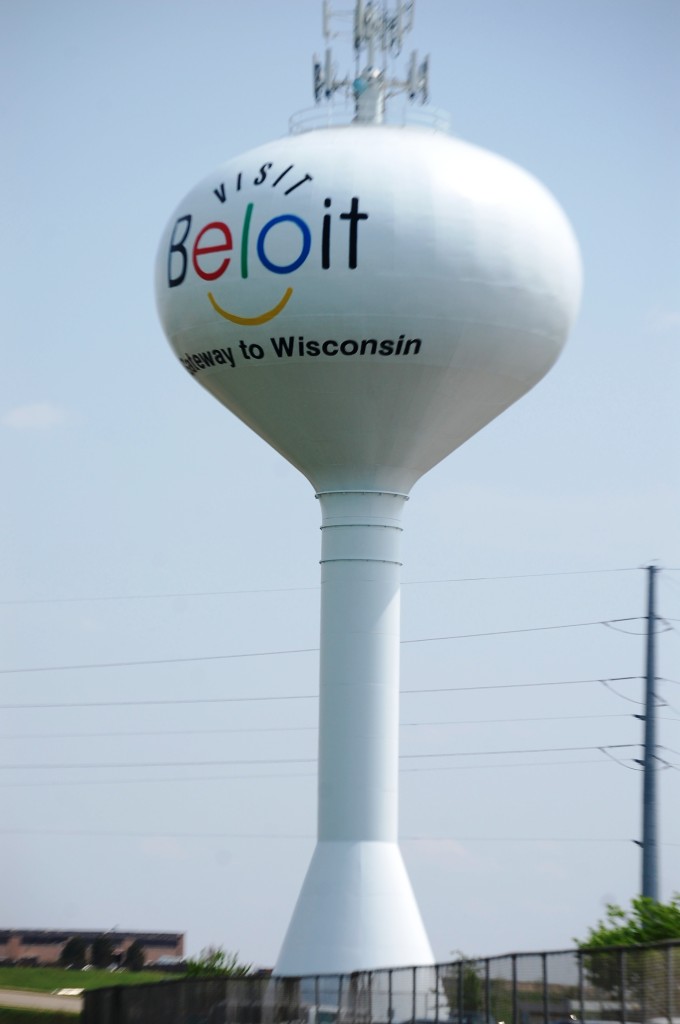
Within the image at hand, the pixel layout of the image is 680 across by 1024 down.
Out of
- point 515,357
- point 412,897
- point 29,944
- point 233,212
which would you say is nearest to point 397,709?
point 412,897

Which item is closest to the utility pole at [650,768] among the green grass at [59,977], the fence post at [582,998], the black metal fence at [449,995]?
the black metal fence at [449,995]

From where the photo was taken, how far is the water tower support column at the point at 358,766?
83.0 ft

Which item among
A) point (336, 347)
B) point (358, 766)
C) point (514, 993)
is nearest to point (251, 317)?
point (336, 347)

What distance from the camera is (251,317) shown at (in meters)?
24.9

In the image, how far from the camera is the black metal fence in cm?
1545

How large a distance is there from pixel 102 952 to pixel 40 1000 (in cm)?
1030

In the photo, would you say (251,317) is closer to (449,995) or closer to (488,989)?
(449,995)

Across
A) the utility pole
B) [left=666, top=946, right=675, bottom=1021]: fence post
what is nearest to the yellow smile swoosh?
the utility pole

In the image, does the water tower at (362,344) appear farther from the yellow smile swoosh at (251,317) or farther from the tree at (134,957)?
the tree at (134,957)

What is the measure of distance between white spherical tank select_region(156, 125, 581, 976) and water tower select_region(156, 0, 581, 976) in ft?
0.09

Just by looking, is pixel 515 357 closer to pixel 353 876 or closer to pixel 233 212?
pixel 233 212

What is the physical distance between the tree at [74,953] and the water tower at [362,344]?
24.7 m

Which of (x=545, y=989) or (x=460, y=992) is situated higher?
(x=545, y=989)

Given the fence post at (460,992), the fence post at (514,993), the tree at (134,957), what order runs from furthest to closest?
1. the tree at (134,957)
2. the fence post at (460,992)
3. the fence post at (514,993)
